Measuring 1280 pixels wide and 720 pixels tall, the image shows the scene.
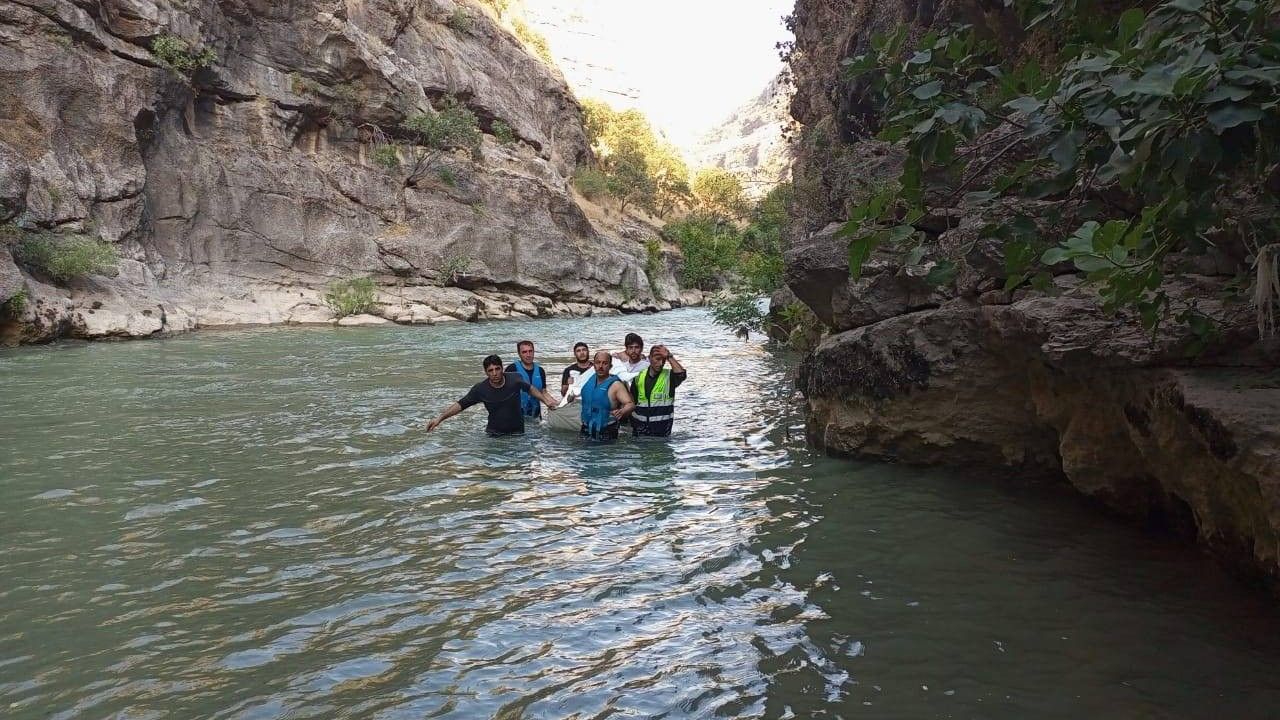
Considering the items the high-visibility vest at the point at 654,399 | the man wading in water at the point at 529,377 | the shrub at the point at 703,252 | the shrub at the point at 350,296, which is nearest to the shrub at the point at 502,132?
the shrub at the point at 350,296

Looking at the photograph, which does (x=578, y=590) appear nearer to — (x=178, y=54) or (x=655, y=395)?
(x=655, y=395)

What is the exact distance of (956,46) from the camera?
3352mm

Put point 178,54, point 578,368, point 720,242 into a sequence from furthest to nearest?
point 720,242
point 178,54
point 578,368

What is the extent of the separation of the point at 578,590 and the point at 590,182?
64.4 meters

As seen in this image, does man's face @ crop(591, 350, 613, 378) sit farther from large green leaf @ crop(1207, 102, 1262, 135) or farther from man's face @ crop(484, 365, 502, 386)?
large green leaf @ crop(1207, 102, 1262, 135)

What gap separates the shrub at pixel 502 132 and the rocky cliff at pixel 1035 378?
4180 cm

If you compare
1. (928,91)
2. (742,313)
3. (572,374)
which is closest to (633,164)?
(742,313)

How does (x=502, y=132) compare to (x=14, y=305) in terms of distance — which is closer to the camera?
(x=14, y=305)

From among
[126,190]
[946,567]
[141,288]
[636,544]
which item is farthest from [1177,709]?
[126,190]

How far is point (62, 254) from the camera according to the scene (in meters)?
23.2

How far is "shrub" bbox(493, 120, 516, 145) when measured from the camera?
50719 mm

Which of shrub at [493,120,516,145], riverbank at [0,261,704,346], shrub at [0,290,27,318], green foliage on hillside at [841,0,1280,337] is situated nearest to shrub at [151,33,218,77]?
riverbank at [0,261,704,346]

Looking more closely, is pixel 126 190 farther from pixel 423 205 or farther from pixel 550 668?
pixel 550 668

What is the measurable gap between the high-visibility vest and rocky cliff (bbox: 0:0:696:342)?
1798 cm
